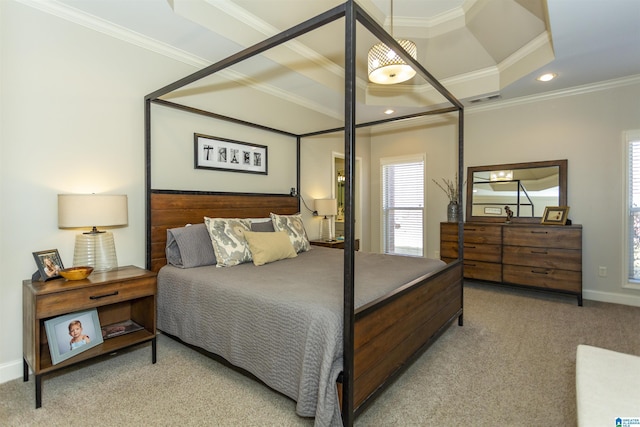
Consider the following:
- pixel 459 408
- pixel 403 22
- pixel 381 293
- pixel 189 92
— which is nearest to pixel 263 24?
pixel 189 92

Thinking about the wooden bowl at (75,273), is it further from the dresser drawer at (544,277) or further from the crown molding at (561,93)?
the crown molding at (561,93)

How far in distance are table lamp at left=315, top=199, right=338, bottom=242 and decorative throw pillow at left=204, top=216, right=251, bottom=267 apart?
1.73m

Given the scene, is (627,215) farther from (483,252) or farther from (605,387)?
(605,387)

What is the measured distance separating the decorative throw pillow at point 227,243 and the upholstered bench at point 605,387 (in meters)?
2.34

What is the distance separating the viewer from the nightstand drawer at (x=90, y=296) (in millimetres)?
1908

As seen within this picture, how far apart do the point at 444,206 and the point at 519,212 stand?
1079 millimetres

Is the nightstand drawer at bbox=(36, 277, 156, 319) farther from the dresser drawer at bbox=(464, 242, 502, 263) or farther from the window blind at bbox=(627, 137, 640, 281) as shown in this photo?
the window blind at bbox=(627, 137, 640, 281)

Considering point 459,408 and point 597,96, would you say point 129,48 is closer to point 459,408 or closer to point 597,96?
point 459,408

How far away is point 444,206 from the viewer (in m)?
5.18

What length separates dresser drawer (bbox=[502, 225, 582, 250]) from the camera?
3.69 metres

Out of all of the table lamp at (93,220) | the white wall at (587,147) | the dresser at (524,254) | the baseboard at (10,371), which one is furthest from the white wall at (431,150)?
the baseboard at (10,371)

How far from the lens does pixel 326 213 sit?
454 cm

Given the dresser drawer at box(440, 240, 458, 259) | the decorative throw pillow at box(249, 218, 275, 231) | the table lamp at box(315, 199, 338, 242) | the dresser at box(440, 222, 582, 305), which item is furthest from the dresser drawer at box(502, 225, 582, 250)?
the decorative throw pillow at box(249, 218, 275, 231)

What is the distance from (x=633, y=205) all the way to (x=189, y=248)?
491 cm
